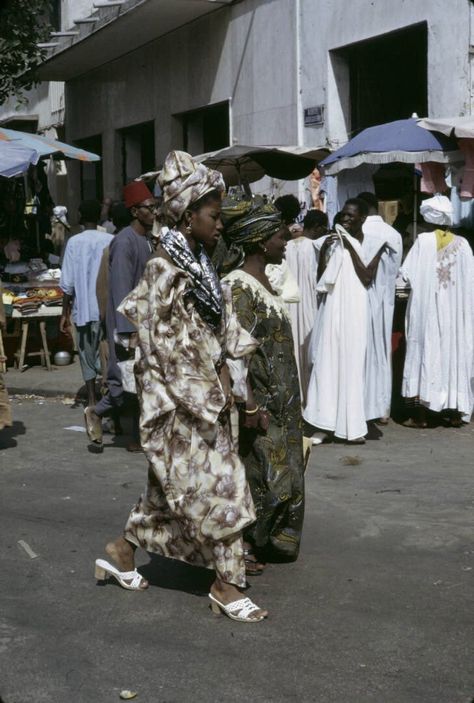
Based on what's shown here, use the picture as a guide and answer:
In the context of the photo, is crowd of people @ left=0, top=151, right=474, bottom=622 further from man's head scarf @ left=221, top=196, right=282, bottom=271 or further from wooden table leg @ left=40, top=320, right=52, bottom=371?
wooden table leg @ left=40, top=320, right=52, bottom=371

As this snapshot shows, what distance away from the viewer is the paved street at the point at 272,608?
3.87 meters

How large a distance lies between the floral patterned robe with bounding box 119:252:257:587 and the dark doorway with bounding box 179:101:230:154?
41.2ft

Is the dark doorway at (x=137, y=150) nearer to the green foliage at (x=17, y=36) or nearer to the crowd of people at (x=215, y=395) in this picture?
the green foliage at (x=17, y=36)

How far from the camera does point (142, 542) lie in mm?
4742

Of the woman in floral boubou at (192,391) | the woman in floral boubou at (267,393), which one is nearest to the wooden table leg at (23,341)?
the woman in floral boubou at (267,393)

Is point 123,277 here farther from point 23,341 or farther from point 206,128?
point 206,128

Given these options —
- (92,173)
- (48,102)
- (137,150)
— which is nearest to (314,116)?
(137,150)

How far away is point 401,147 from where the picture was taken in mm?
9312

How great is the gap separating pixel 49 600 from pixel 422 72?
370 inches

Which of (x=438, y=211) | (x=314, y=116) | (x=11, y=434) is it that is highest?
(x=314, y=116)

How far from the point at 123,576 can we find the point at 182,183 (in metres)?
1.75

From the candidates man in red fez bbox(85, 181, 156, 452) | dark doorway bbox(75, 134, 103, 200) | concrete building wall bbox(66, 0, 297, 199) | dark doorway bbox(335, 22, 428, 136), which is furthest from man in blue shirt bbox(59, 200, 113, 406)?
dark doorway bbox(75, 134, 103, 200)

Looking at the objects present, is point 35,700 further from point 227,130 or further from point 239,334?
point 227,130

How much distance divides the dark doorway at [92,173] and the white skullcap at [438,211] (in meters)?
13.9
